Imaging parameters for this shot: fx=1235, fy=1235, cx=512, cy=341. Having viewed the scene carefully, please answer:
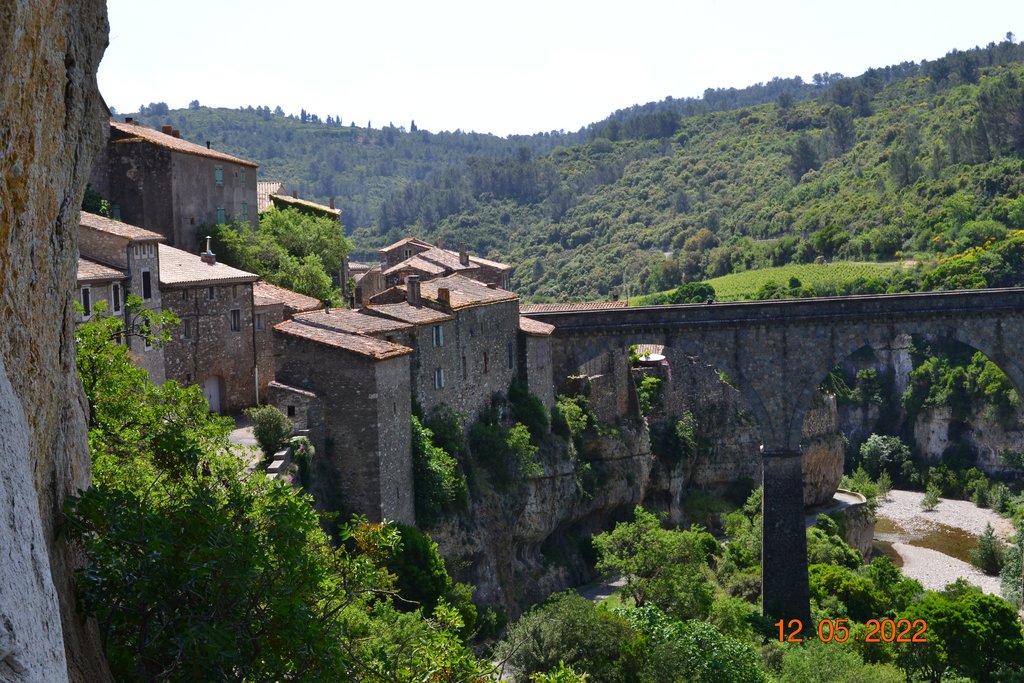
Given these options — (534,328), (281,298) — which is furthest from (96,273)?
(534,328)

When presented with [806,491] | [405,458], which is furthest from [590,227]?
[405,458]

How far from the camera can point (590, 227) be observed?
13938 cm

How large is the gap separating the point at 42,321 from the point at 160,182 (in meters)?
30.6

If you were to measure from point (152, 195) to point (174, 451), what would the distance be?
1020 inches

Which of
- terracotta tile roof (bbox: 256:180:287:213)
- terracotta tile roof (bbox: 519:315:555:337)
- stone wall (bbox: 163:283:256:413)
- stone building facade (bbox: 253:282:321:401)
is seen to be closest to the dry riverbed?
terracotta tile roof (bbox: 519:315:555:337)

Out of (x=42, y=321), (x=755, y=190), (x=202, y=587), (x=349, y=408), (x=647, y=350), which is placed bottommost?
(x=647, y=350)

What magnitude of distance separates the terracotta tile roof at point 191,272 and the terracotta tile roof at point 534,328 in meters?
10.5

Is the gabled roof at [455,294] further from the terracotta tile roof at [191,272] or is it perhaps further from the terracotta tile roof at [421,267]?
the terracotta tile roof at [421,267]

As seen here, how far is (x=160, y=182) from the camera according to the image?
39969 millimetres

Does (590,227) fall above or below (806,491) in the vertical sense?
above

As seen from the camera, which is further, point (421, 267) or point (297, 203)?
point (297, 203)

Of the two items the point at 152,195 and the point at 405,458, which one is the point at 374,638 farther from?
the point at 152,195

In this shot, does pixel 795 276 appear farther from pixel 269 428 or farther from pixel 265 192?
pixel 269 428

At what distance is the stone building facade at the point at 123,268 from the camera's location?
28.9m
